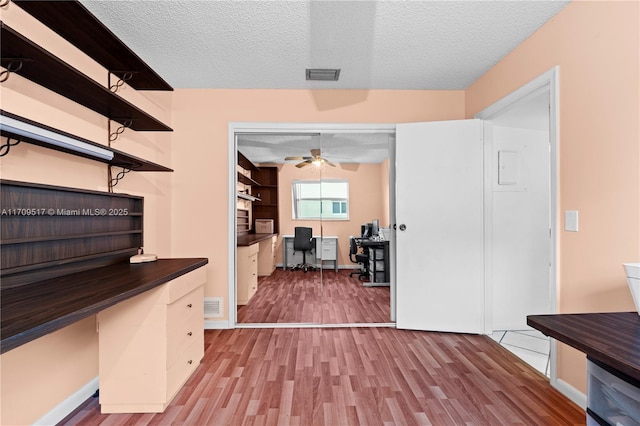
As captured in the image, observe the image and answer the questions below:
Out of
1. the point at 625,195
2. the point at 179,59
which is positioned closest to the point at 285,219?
the point at 179,59

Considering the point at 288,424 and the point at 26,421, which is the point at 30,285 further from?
the point at 288,424

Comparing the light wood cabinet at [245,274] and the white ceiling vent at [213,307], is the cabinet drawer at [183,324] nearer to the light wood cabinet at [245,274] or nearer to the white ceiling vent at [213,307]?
the white ceiling vent at [213,307]

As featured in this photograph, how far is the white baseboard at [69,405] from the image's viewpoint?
1.69 m

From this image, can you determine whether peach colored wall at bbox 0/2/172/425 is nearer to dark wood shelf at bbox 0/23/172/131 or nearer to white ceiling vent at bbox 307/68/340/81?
dark wood shelf at bbox 0/23/172/131

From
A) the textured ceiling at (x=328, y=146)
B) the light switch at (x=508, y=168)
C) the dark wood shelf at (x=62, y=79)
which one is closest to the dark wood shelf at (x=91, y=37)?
the dark wood shelf at (x=62, y=79)

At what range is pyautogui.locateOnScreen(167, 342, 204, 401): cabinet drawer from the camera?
74.2 inches

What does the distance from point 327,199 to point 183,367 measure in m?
2.31

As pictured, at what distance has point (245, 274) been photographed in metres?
3.84

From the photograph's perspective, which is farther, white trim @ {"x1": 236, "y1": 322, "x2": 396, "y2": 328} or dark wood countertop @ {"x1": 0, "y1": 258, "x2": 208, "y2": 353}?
white trim @ {"x1": 236, "y1": 322, "x2": 396, "y2": 328}

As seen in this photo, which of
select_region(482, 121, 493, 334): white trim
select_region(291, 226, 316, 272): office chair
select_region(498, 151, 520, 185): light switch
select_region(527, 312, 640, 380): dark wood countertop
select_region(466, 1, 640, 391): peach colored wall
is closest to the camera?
select_region(527, 312, 640, 380): dark wood countertop

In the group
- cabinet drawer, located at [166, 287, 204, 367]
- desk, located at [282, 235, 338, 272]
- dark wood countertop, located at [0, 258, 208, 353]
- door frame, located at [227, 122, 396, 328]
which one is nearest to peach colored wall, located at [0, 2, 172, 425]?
dark wood countertop, located at [0, 258, 208, 353]

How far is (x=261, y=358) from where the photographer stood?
2.54 metres

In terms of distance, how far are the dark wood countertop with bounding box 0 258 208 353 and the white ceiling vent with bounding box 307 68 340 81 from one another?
6.74 ft

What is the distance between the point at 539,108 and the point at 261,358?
3.40 meters
